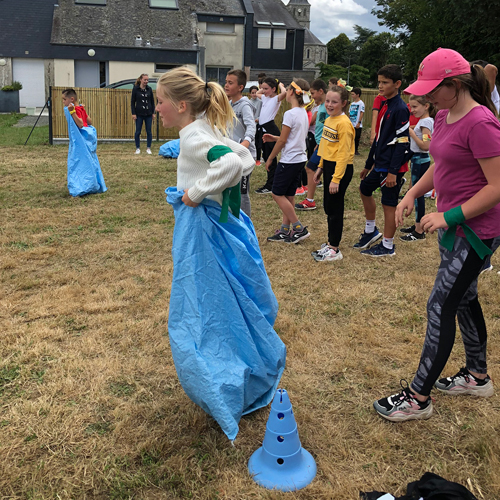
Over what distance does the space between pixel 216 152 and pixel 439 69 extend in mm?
1135

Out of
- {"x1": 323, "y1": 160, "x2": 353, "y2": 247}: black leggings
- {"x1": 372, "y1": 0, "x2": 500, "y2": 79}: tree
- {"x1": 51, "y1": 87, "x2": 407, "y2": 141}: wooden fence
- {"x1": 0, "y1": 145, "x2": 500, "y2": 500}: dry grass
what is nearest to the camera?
{"x1": 0, "y1": 145, "x2": 500, "y2": 500}: dry grass

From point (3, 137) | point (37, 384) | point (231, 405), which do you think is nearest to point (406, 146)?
point (231, 405)

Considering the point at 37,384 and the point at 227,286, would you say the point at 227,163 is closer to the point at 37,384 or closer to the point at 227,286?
the point at 227,286

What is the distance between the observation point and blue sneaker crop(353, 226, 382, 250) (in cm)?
608

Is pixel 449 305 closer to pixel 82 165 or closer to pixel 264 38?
pixel 82 165

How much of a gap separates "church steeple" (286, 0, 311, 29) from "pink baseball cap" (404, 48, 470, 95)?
97.8m

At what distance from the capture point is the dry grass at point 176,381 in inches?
93.4

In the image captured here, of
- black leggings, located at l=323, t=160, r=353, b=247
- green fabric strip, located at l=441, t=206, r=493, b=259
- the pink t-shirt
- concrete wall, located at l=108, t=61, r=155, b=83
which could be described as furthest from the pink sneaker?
concrete wall, located at l=108, t=61, r=155, b=83

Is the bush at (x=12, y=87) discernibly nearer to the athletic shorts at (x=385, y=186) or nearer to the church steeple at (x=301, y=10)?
the athletic shorts at (x=385, y=186)

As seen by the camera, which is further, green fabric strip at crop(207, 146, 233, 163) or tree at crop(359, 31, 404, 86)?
tree at crop(359, 31, 404, 86)

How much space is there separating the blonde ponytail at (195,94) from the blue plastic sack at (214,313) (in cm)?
45

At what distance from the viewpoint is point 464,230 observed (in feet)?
8.00

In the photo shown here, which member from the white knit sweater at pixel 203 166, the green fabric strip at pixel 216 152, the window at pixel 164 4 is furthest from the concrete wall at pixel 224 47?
the green fabric strip at pixel 216 152

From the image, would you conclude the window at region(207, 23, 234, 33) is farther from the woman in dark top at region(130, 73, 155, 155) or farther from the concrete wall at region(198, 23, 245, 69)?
the woman in dark top at region(130, 73, 155, 155)
